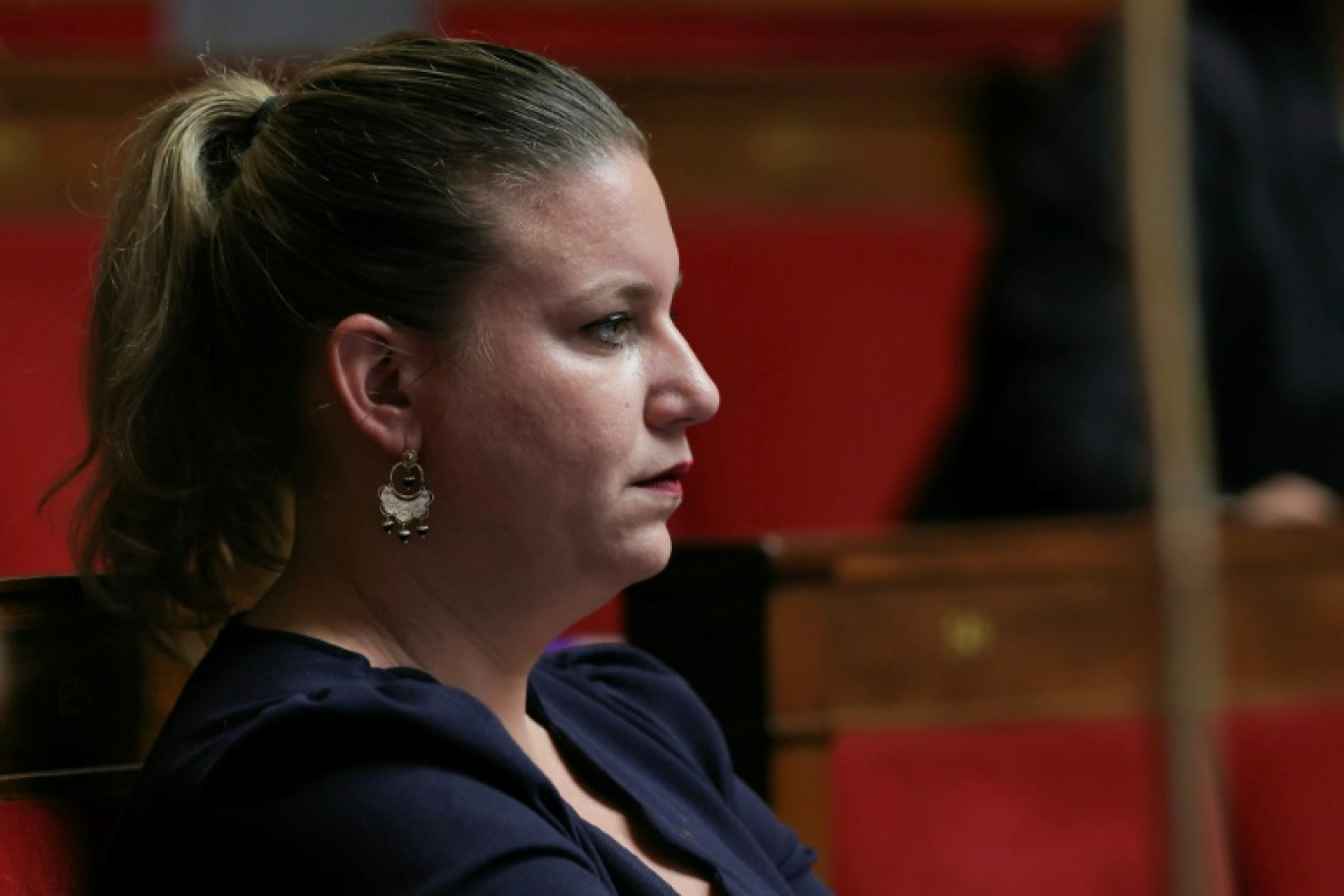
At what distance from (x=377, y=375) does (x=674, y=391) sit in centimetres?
13

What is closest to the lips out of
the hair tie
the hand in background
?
the hair tie

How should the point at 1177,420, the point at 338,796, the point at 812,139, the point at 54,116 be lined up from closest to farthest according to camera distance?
the point at 338,796, the point at 1177,420, the point at 54,116, the point at 812,139

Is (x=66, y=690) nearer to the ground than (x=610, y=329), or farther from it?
nearer to the ground

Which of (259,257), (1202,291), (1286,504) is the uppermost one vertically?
(259,257)

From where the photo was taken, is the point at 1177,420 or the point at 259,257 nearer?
the point at 259,257

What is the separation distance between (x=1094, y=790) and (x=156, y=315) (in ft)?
3.51

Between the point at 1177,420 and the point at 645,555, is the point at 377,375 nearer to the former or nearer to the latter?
the point at 645,555

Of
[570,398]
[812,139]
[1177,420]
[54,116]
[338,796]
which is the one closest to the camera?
[338,796]

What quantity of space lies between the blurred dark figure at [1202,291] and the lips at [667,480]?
1312 millimetres

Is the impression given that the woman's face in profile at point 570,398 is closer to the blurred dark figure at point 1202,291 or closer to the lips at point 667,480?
the lips at point 667,480

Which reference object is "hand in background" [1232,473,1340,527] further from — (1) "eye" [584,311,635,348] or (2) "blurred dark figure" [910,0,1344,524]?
(1) "eye" [584,311,635,348]

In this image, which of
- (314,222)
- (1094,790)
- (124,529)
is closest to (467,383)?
(314,222)

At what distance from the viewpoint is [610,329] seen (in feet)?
3.01

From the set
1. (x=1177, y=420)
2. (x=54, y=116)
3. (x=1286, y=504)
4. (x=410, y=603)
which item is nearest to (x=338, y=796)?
(x=410, y=603)
